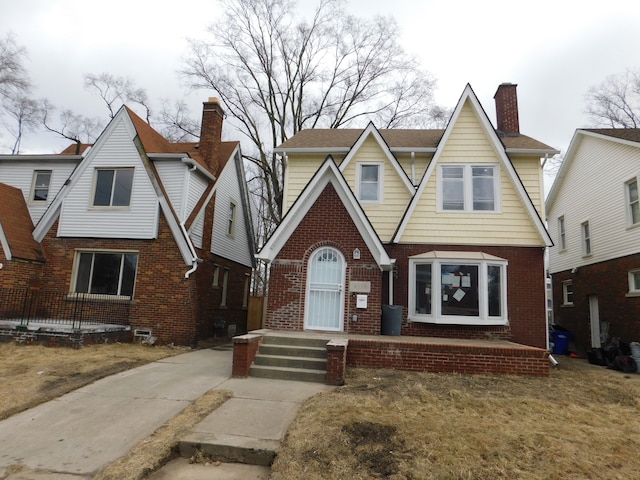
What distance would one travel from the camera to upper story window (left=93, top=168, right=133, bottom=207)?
1330cm

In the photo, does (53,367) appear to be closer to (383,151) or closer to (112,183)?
(112,183)

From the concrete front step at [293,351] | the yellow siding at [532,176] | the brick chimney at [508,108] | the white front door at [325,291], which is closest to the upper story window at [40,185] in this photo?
the white front door at [325,291]

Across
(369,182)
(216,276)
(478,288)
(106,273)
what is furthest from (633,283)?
(106,273)

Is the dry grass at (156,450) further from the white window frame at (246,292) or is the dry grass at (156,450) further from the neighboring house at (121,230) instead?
the white window frame at (246,292)

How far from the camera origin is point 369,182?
12789mm

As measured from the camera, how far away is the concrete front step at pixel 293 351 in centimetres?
856

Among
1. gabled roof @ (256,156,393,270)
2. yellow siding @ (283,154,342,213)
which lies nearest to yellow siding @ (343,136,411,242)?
yellow siding @ (283,154,342,213)

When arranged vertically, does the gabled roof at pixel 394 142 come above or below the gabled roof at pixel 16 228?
above

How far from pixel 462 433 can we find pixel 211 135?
13387mm

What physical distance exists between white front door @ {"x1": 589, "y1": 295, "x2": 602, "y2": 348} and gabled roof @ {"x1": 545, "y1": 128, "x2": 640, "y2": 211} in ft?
19.2

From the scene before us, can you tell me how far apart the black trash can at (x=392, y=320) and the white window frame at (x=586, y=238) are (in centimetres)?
1000

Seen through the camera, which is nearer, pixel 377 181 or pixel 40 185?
pixel 377 181

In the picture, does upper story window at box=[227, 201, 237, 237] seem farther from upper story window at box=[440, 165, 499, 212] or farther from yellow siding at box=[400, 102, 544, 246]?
upper story window at box=[440, 165, 499, 212]

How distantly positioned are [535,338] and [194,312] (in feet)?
33.1
